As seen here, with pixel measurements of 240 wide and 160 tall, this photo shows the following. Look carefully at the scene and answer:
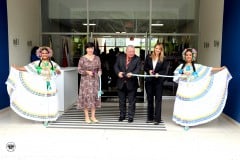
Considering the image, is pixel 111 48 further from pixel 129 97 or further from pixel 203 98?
pixel 203 98

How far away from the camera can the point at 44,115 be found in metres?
4.83

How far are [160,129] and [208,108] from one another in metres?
0.82

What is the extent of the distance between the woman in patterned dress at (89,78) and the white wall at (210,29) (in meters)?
2.63

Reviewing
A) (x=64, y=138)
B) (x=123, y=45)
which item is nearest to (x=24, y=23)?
(x=123, y=45)

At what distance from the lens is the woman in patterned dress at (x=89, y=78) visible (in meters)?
4.90

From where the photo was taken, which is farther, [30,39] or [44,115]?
[30,39]

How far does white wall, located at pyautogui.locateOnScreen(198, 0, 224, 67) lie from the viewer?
236 inches

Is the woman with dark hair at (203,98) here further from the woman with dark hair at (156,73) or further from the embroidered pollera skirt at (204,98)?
the woman with dark hair at (156,73)

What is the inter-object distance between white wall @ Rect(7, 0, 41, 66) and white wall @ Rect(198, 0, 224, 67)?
166 inches

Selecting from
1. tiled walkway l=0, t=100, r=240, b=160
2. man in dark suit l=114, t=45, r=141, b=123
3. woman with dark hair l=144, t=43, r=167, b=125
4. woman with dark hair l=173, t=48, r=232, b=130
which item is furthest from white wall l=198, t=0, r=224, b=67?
man in dark suit l=114, t=45, r=141, b=123

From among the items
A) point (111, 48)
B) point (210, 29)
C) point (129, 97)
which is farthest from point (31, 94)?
point (210, 29)

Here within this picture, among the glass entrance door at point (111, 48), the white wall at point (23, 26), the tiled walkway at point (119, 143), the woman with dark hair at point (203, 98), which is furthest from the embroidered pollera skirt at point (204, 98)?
the white wall at point (23, 26)

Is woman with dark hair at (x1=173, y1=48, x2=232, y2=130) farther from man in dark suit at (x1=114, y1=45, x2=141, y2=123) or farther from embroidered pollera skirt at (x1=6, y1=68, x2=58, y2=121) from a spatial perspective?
embroidered pollera skirt at (x1=6, y1=68, x2=58, y2=121)

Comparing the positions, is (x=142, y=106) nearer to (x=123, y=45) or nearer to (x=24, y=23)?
(x=123, y=45)
